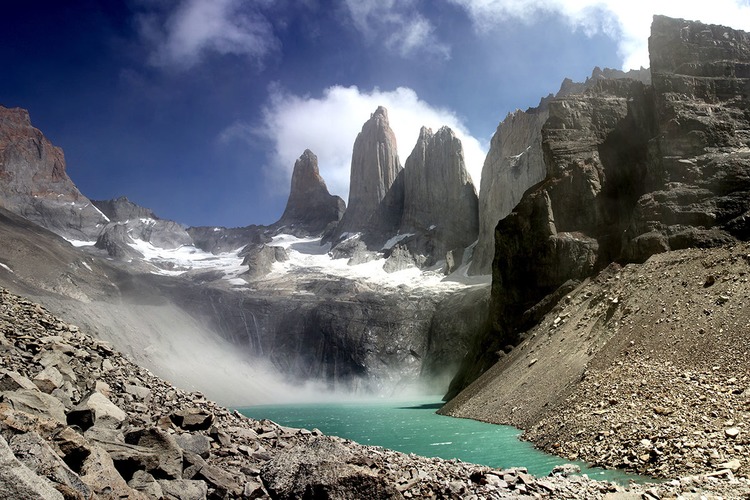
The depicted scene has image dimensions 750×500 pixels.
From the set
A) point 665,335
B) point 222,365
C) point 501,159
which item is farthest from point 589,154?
point 222,365

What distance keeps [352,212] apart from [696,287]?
135 meters

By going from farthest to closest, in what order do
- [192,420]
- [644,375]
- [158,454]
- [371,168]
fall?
[371,168] → [644,375] → [192,420] → [158,454]

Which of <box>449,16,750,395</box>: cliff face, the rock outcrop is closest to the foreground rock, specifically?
<box>449,16,750,395</box>: cliff face

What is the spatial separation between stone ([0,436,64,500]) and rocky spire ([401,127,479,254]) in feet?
386

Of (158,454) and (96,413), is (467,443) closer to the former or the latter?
(158,454)

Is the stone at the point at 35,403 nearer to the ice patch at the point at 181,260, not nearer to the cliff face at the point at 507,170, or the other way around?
the cliff face at the point at 507,170

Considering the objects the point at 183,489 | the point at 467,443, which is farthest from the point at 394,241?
the point at 183,489

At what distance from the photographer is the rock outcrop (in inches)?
6934

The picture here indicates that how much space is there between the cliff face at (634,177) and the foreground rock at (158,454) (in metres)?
27.5

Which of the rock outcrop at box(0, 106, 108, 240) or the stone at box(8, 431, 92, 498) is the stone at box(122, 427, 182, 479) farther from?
the rock outcrop at box(0, 106, 108, 240)

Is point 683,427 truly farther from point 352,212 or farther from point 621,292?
point 352,212

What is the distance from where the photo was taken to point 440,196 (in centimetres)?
12794

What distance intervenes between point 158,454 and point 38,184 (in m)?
211

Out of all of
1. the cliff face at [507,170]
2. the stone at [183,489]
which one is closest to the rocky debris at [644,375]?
the stone at [183,489]
